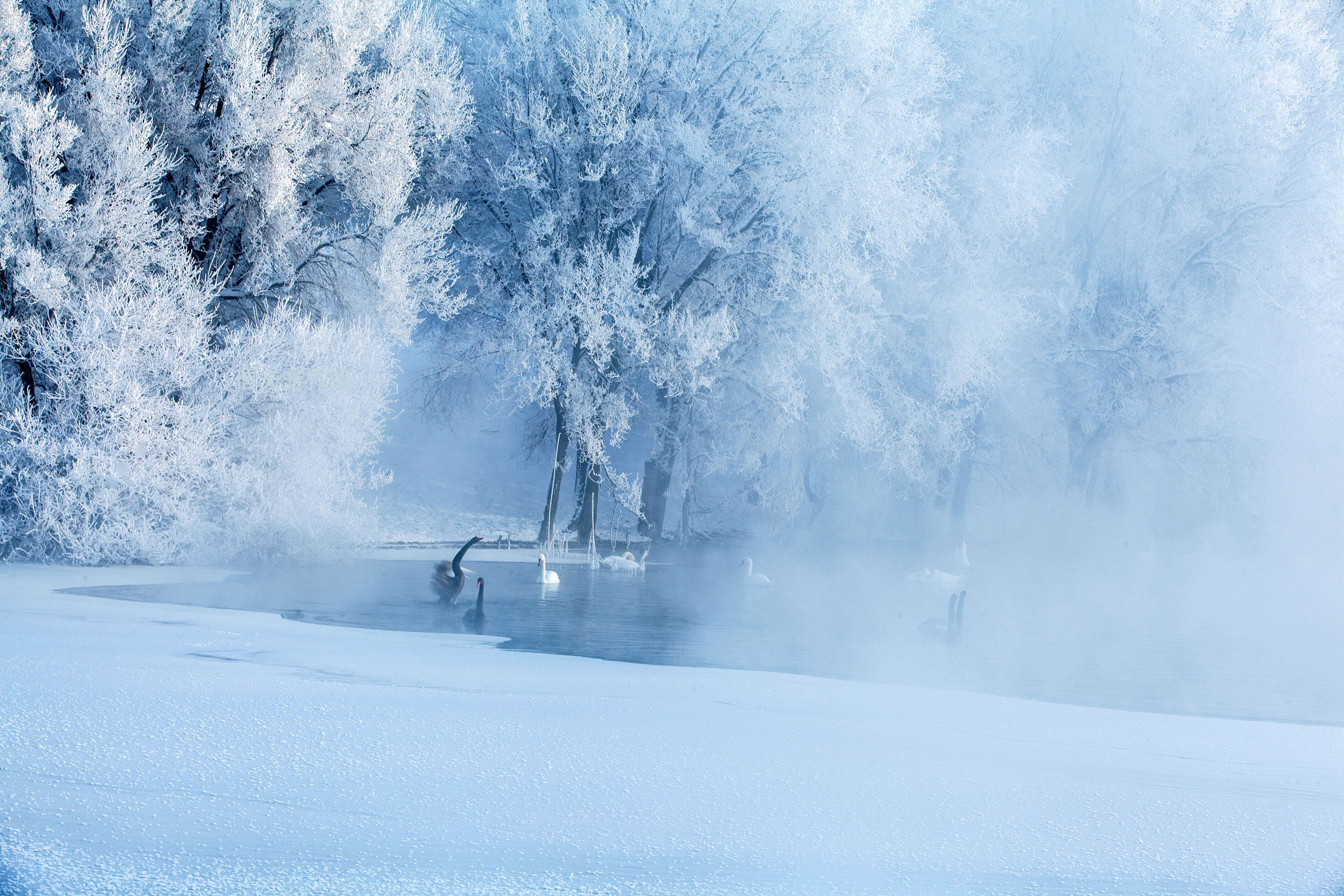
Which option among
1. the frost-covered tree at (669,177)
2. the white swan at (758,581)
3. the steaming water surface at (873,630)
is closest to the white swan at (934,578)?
the steaming water surface at (873,630)

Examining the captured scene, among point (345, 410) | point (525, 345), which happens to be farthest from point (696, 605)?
point (525, 345)

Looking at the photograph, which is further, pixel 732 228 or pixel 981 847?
pixel 732 228

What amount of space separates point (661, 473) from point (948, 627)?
33.7ft

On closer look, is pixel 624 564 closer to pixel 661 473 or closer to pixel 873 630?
pixel 661 473

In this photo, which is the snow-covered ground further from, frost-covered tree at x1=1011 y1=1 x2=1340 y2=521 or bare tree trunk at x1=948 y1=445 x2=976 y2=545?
frost-covered tree at x1=1011 y1=1 x2=1340 y2=521

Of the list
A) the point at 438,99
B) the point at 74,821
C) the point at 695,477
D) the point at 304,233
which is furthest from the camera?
the point at 695,477

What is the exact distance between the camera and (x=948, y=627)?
10.5 meters

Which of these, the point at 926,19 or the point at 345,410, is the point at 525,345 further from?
the point at 926,19

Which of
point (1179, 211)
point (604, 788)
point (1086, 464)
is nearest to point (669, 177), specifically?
point (1179, 211)

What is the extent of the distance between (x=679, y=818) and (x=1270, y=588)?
50.9ft

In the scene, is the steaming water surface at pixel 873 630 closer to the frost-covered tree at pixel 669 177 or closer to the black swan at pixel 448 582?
the black swan at pixel 448 582

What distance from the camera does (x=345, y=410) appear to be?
536 inches

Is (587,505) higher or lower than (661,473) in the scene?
lower

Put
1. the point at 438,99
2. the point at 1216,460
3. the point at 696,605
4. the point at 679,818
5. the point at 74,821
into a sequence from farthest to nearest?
the point at 1216,460 → the point at 438,99 → the point at 696,605 → the point at 679,818 → the point at 74,821
